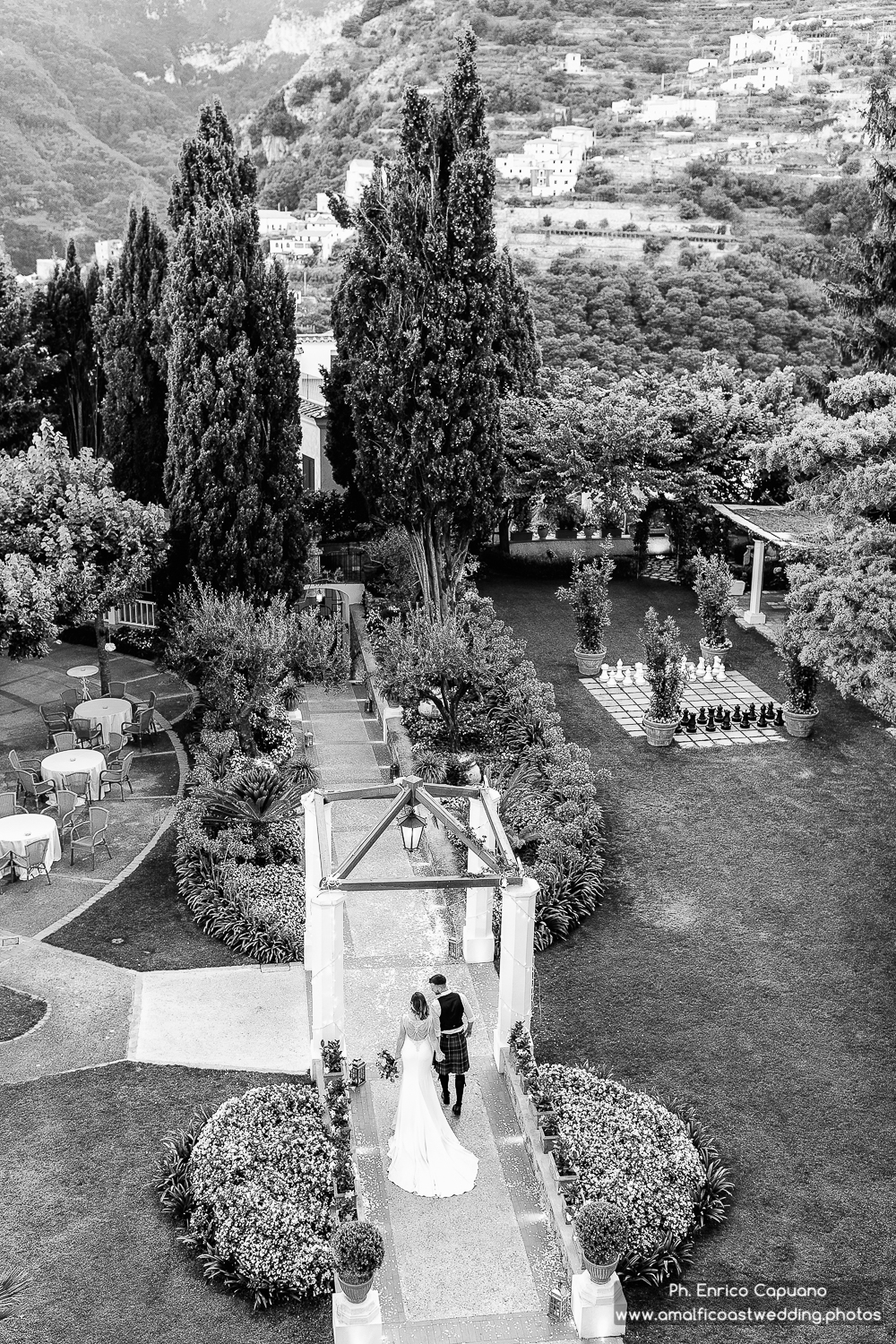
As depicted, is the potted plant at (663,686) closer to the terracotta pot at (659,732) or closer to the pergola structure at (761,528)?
the terracotta pot at (659,732)

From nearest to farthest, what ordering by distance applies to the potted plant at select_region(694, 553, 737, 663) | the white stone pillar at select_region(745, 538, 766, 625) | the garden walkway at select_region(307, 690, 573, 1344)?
the garden walkway at select_region(307, 690, 573, 1344) < the potted plant at select_region(694, 553, 737, 663) < the white stone pillar at select_region(745, 538, 766, 625)

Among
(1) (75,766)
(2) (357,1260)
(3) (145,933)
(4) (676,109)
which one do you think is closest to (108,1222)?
(2) (357,1260)

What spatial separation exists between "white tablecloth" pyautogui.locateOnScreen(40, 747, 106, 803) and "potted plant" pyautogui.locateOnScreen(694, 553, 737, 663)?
1191 cm

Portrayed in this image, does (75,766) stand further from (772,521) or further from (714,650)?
(772,521)

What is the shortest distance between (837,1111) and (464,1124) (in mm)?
3645

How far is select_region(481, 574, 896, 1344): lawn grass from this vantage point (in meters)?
10.4

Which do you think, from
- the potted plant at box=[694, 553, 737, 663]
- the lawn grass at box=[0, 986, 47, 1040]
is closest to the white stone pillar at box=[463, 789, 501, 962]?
the lawn grass at box=[0, 986, 47, 1040]

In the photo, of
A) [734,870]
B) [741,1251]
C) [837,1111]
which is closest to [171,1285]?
[741,1251]

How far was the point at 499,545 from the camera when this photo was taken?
101 ft

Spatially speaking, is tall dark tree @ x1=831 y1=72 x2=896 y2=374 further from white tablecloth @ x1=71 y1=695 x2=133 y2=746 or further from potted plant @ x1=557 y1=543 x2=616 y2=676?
white tablecloth @ x1=71 y1=695 x2=133 y2=746

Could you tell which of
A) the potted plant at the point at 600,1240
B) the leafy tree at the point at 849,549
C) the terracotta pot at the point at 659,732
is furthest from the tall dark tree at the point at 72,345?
the potted plant at the point at 600,1240

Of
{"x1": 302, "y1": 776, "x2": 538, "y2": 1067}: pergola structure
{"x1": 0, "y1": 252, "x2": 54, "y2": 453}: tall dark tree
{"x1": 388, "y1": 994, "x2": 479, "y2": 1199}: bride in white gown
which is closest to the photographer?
{"x1": 388, "y1": 994, "x2": 479, "y2": 1199}: bride in white gown

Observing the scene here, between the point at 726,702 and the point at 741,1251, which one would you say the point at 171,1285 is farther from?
the point at 726,702

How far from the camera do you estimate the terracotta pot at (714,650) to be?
24266mm
